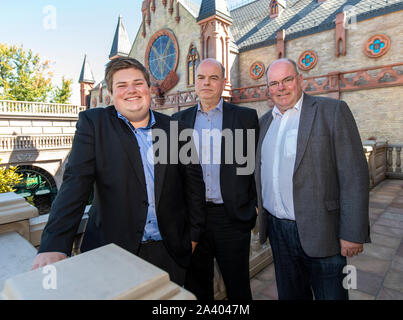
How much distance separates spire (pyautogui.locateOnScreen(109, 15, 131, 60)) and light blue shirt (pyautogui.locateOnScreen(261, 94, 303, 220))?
28.4 metres

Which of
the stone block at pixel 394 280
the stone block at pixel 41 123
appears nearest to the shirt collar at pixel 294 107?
the stone block at pixel 394 280

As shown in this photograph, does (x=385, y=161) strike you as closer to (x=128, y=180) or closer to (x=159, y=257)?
(x=159, y=257)

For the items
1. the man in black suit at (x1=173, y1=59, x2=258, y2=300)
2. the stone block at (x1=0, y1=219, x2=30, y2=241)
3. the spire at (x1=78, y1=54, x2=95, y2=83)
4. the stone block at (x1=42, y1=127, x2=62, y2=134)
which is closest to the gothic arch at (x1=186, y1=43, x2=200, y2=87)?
the stone block at (x1=42, y1=127, x2=62, y2=134)

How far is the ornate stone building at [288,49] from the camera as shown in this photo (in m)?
12.8

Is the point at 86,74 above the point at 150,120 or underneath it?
above

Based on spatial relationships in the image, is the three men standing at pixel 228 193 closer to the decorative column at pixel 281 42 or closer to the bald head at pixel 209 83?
the bald head at pixel 209 83

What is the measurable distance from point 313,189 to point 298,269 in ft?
2.18

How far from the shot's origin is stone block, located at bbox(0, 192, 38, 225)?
1.87 meters

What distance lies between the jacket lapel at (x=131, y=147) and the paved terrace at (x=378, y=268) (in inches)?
82.5

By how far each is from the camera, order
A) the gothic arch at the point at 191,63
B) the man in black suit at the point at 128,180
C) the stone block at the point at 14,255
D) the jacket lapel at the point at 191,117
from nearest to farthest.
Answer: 1. the stone block at the point at 14,255
2. the man in black suit at the point at 128,180
3. the jacket lapel at the point at 191,117
4. the gothic arch at the point at 191,63

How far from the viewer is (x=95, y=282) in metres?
0.74

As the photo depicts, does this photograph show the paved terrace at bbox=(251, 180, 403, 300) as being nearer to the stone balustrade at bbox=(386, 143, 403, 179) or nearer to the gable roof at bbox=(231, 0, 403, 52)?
the stone balustrade at bbox=(386, 143, 403, 179)

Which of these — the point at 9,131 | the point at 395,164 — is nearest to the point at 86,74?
the point at 9,131

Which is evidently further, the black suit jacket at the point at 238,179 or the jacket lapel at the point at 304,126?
the black suit jacket at the point at 238,179
